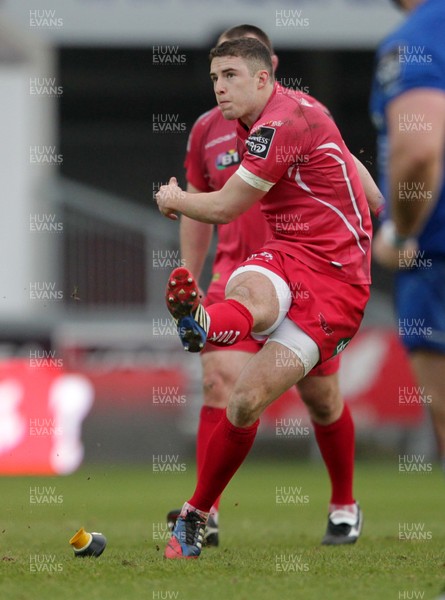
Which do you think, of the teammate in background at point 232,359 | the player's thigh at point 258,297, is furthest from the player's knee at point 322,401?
the player's thigh at point 258,297

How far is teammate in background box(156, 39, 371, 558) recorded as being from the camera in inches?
212

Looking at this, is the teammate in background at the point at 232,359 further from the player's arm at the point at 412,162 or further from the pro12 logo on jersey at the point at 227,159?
the player's arm at the point at 412,162

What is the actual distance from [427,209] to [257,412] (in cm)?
188

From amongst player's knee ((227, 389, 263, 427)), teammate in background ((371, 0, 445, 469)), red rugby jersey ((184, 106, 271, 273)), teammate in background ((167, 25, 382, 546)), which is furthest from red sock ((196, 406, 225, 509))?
teammate in background ((371, 0, 445, 469))

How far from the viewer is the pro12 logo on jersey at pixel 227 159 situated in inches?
270

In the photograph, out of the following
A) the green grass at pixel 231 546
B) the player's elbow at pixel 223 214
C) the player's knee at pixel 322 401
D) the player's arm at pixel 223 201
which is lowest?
the green grass at pixel 231 546

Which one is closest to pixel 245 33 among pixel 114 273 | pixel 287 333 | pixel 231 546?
pixel 287 333

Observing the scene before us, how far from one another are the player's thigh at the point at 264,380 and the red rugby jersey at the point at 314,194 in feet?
1.57

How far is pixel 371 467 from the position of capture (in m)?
14.2

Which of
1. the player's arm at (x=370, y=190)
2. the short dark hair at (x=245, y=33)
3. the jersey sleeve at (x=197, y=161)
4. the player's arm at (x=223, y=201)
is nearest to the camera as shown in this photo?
the player's arm at (x=223, y=201)

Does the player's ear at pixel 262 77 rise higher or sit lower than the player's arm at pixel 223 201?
higher

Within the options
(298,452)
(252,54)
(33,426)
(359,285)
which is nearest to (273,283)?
(359,285)

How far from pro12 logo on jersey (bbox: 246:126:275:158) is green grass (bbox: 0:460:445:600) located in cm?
179

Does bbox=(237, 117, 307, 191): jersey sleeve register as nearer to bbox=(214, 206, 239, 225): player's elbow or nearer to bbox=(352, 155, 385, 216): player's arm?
bbox=(214, 206, 239, 225): player's elbow
